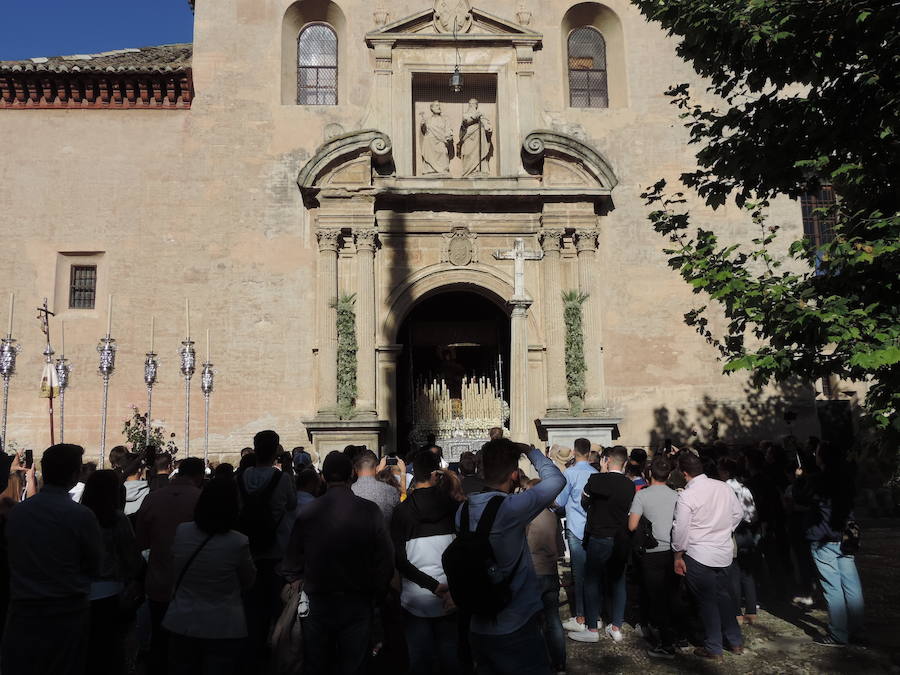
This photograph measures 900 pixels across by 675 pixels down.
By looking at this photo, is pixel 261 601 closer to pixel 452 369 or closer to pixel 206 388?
pixel 206 388

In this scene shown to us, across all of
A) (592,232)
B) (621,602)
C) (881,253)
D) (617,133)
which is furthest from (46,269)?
(881,253)

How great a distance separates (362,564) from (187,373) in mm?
12200

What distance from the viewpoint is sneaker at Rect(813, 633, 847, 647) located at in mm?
7258

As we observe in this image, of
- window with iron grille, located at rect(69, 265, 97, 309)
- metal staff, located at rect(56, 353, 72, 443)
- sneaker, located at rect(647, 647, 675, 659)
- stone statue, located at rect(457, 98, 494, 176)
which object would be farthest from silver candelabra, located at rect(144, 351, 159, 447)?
sneaker, located at rect(647, 647, 675, 659)

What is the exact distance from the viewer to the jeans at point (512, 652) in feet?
12.9

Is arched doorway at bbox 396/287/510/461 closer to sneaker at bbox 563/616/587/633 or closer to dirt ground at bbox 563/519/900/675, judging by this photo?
sneaker at bbox 563/616/587/633

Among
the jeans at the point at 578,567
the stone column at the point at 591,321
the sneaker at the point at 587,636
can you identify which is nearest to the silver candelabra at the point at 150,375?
the stone column at the point at 591,321

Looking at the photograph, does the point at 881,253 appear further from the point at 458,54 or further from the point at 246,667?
the point at 458,54

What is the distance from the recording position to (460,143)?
58.3 ft

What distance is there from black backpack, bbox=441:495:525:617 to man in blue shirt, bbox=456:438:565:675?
0.24 ft

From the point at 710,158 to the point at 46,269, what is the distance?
14627 mm

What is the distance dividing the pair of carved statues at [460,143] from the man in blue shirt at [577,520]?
421 inches

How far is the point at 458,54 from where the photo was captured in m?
17.9

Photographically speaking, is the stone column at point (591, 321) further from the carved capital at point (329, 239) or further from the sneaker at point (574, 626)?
the sneaker at point (574, 626)
